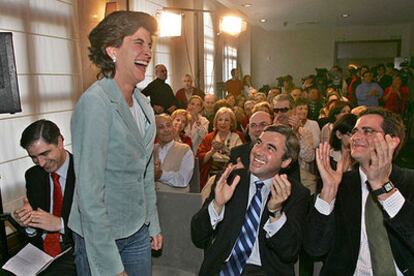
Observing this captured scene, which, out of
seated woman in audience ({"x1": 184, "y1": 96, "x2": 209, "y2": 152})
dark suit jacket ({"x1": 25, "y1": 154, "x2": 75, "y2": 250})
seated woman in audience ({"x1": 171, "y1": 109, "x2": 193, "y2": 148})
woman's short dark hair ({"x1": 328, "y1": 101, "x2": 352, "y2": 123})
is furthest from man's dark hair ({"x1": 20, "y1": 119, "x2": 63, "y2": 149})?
woman's short dark hair ({"x1": 328, "y1": 101, "x2": 352, "y2": 123})

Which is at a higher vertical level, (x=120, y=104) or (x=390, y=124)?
(x=120, y=104)

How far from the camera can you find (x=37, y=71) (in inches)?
141

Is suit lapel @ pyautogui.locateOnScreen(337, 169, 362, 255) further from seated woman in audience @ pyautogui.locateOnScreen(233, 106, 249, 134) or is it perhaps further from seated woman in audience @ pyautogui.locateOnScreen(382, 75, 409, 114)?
seated woman in audience @ pyautogui.locateOnScreen(382, 75, 409, 114)

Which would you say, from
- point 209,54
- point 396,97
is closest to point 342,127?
point 396,97

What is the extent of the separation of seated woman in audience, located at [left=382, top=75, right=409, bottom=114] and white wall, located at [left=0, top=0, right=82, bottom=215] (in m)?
5.51

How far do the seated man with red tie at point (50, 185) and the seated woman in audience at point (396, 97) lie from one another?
21.1 ft

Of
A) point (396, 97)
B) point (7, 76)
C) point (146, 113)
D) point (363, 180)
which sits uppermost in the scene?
point (7, 76)

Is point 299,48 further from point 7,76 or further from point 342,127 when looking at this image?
point 7,76

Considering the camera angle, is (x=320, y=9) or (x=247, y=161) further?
(x=320, y=9)

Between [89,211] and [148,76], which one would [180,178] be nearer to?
[89,211]

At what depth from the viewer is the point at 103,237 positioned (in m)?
1.27

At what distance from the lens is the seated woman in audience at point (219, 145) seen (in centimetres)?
389

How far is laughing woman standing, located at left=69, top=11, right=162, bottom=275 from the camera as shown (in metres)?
1.26

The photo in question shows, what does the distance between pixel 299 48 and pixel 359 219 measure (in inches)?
540
